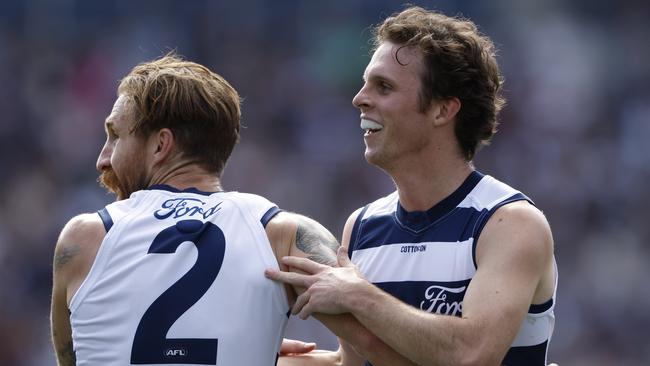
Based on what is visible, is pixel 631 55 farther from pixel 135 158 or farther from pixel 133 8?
pixel 135 158

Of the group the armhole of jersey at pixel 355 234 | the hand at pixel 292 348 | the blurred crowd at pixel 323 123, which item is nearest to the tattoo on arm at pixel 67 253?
the hand at pixel 292 348

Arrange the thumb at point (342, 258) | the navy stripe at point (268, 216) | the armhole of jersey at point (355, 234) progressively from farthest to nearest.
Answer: the armhole of jersey at point (355, 234)
the thumb at point (342, 258)
the navy stripe at point (268, 216)

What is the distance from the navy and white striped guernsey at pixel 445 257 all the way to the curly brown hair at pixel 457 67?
33 cm

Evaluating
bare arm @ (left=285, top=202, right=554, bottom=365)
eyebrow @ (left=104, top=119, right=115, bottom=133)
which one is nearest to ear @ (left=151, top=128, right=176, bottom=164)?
eyebrow @ (left=104, top=119, right=115, bottom=133)

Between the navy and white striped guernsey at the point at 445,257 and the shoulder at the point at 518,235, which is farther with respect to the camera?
the navy and white striped guernsey at the point at 445,257

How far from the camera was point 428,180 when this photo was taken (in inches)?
216

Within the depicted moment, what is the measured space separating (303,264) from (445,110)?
3.92 feet

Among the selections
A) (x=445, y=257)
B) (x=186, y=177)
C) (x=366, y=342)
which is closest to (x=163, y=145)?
(x=186, y=177)

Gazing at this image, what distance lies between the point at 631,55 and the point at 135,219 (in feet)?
42.3

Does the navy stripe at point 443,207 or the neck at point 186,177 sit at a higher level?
the neck at point 186,177

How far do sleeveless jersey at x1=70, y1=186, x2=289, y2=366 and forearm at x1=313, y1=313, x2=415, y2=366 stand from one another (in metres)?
0.27

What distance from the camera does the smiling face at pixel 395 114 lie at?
5.51 metres

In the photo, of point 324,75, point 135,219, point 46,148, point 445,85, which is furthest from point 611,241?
point 135,219

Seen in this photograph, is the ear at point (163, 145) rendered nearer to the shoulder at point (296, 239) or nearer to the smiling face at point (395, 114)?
the shoulder at point (296, 239)
